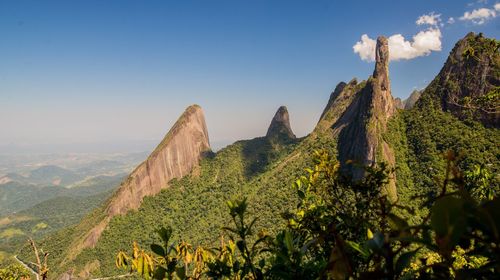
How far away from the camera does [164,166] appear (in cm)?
12888

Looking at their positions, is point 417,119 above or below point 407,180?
above

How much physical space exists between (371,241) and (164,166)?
433 feet

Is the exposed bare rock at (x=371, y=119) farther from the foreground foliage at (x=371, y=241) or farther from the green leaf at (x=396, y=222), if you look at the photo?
the green leaf at (x=396, y=222)

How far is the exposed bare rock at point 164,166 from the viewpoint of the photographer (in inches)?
4788

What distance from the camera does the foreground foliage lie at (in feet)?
3.96

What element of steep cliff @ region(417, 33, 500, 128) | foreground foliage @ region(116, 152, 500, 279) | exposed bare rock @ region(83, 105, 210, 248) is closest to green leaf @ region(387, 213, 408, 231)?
foreground foliage @ region(116, 152, 500, 279)

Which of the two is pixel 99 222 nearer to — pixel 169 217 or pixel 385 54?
pixel 169 217

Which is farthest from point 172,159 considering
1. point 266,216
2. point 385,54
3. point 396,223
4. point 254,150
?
point 396,223

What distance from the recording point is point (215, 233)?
104 m

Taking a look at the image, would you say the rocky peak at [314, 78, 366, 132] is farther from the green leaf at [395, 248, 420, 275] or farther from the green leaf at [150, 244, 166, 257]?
the green leaf at [395, 248, 420, 275]

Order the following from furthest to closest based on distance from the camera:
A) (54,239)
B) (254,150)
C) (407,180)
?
(254,150), (54,239), (407,180)

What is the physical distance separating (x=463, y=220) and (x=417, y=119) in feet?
336

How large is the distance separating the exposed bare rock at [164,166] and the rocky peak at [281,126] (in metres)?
28.8

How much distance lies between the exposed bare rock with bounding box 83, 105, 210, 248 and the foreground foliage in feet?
400
